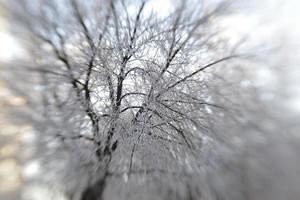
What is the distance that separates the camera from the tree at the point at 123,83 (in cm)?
197

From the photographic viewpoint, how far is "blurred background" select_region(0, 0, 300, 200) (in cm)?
264

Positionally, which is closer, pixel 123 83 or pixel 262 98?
pixel 123 83

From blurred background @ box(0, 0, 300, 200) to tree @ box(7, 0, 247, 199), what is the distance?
315 millimetres

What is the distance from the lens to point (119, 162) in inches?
84.7

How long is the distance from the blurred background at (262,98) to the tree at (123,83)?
315 millimetres

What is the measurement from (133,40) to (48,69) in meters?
0.91

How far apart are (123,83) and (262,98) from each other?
2.11m

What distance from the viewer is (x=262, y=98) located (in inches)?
125

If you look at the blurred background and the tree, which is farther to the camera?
the blurred background

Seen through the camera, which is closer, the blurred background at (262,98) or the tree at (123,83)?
the tree at (123,83)

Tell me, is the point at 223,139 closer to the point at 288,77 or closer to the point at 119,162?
the point at 119,162

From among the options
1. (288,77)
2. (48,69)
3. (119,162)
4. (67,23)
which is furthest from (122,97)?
(288,77)

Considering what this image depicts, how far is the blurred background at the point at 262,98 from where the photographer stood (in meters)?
2.64

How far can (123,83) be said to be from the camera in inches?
78.5
